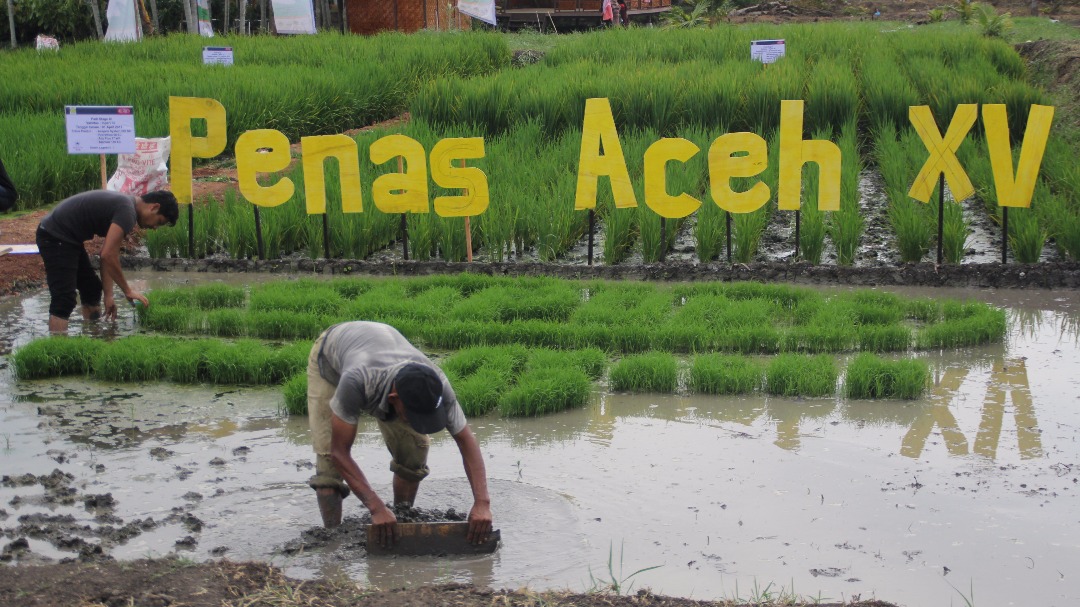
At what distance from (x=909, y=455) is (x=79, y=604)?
380cm

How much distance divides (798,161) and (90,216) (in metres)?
5.70

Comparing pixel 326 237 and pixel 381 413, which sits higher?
pixel 326 237

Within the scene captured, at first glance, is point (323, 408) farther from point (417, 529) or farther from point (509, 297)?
point (509, 297)

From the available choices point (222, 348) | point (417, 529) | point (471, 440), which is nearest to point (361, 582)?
point (417, 529)

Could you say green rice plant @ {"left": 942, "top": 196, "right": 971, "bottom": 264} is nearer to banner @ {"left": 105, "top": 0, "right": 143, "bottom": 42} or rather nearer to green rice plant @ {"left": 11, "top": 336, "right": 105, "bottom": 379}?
green rice plant @ {"left": 11, "top": 336, "right": 105, "bottom": 379}

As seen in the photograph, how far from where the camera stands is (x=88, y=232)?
7.67 metres

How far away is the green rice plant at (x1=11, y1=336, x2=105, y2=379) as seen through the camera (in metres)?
7.16

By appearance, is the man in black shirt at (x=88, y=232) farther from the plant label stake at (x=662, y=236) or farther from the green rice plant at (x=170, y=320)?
the plant label stake at (x=662, y=236)

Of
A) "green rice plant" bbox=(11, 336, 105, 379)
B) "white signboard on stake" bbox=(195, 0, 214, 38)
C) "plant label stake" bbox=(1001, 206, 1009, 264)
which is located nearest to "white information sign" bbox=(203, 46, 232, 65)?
"white signboard on stake" bbox=(195, 0, 214, 38)

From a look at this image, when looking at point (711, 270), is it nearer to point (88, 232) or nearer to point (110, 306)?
point (110, 306)

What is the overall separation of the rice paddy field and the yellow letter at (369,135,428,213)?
332 mm

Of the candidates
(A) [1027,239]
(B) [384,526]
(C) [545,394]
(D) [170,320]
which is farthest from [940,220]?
(B) [384,526]

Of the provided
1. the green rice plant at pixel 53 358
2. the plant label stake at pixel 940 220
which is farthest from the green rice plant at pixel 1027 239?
the green rice plant at pixel 53 358

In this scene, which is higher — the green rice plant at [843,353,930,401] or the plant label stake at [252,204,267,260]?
the plant label stake at [252,204,267,260]
